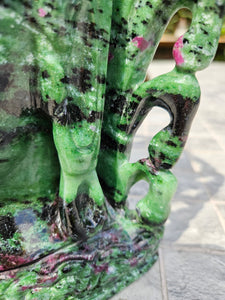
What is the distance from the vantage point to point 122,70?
75cm

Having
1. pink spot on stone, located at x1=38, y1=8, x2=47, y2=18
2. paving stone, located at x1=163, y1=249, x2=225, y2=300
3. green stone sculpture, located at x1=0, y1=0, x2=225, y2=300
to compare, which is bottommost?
paving stone, located at x1=163, y1=249, x2=225, y2=300

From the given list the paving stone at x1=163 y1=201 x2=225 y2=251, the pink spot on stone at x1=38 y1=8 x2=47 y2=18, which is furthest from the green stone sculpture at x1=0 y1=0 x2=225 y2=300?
the paving stone at x1=163 y1=201 x2=225 y2=251

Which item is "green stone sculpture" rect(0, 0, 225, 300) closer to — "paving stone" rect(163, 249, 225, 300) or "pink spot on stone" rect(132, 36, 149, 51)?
"pink spot on stone" rect(132, 36, 149, 51)

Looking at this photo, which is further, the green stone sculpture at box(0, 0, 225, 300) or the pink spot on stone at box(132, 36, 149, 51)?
the pink spot on stone at box(132, 36, 149, 51)

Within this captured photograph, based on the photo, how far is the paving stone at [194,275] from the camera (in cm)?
83

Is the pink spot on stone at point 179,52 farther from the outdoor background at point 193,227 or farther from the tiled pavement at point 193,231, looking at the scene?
the tiled pavement at point 193,231

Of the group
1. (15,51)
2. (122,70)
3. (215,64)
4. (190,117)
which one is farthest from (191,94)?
(215,64)

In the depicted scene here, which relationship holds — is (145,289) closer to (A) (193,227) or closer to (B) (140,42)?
(A) (193,227)

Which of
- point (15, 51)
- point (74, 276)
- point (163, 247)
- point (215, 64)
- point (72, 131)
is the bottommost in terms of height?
point (215, 64)

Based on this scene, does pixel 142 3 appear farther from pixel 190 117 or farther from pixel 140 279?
pixel 140 279

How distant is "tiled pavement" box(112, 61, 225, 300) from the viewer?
838 millimetres

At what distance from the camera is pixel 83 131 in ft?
2.22

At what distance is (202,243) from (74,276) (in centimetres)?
49

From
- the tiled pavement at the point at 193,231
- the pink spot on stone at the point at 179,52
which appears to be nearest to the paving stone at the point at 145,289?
the tiled pavement at the point at 193,231
